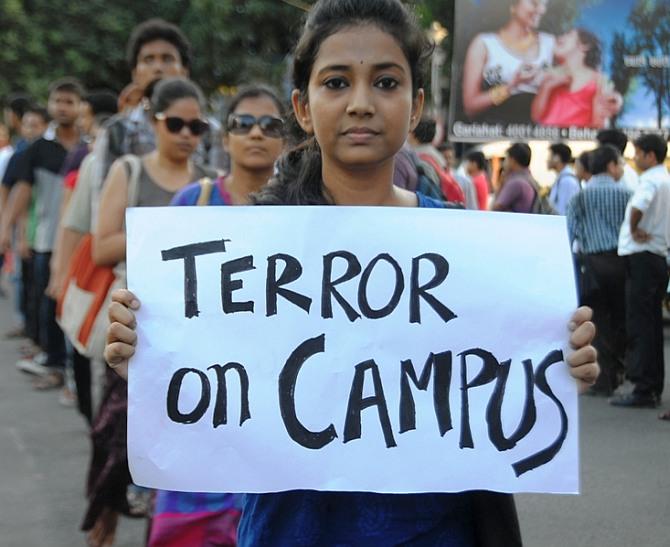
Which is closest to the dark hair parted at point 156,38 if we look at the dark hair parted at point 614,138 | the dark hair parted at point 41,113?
the dark hair parted at point 614,138

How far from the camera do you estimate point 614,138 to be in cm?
984

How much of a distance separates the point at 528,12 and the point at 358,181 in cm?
911

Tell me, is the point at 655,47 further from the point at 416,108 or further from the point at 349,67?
the point at 349,67

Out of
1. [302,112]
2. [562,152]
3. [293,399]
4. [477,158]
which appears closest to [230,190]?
[302,112]

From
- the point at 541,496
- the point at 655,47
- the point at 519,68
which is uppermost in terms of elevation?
the point at 655,47

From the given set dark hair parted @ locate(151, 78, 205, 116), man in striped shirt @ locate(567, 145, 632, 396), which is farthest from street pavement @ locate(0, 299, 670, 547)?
dark hair parted @ locate(151, 78, 205, 116)

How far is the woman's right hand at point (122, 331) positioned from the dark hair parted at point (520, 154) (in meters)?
7.61

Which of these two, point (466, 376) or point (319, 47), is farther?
point (319, 47)

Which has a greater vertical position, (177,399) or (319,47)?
(319,47)

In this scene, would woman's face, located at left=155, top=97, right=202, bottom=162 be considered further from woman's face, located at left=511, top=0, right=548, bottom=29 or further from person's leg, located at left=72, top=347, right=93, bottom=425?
woman's face, located at left=511, top=0, right=548, bottom=29

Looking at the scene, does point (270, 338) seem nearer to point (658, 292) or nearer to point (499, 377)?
point (499, 377)

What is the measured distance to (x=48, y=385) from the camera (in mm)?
8273

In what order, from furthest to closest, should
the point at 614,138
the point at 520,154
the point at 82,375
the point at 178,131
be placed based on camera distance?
the point at 614,138 → the point at 520,154 → the point at 82,375 → the point at 178,131

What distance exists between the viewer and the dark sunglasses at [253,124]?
12.1 ft
